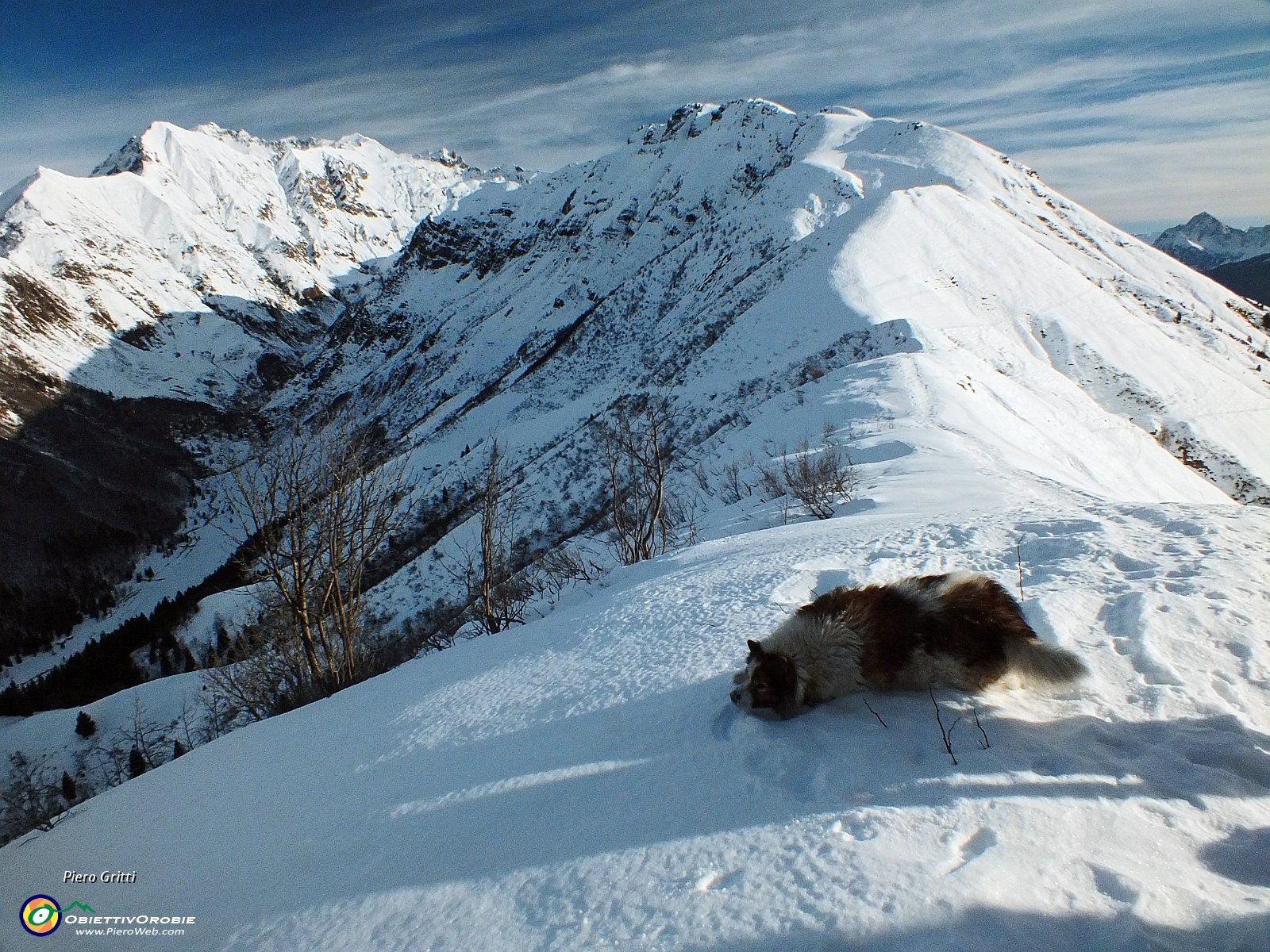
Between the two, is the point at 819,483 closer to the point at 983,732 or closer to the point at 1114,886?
the point at 983,732

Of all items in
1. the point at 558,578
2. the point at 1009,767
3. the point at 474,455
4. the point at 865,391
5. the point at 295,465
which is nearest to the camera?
the point at 1009,767

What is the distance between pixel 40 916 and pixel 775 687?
13.1 feet

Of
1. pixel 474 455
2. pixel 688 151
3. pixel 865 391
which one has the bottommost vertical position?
pixel 474 455

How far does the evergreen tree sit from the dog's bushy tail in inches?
1504

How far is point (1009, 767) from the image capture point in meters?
2.43

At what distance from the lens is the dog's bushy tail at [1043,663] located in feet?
9.09

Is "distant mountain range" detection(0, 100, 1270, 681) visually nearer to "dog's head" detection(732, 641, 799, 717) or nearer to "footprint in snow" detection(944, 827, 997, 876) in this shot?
"dog's head" detection(732, 641, 799, 717)

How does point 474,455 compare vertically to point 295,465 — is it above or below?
below

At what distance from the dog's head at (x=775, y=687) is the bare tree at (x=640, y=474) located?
8043 millimetres

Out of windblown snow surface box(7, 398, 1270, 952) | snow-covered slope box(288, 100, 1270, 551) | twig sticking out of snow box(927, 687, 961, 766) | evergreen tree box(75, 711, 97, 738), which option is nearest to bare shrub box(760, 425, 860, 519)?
snow-covered slope box(288, 100, 1270, 551)

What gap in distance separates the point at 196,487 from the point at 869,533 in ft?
428

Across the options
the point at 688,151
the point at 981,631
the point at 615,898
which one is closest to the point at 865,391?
the point at 981,631

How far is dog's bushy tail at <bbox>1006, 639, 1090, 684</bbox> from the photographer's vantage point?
2.77 m

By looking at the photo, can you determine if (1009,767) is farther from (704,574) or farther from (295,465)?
(295,465)
